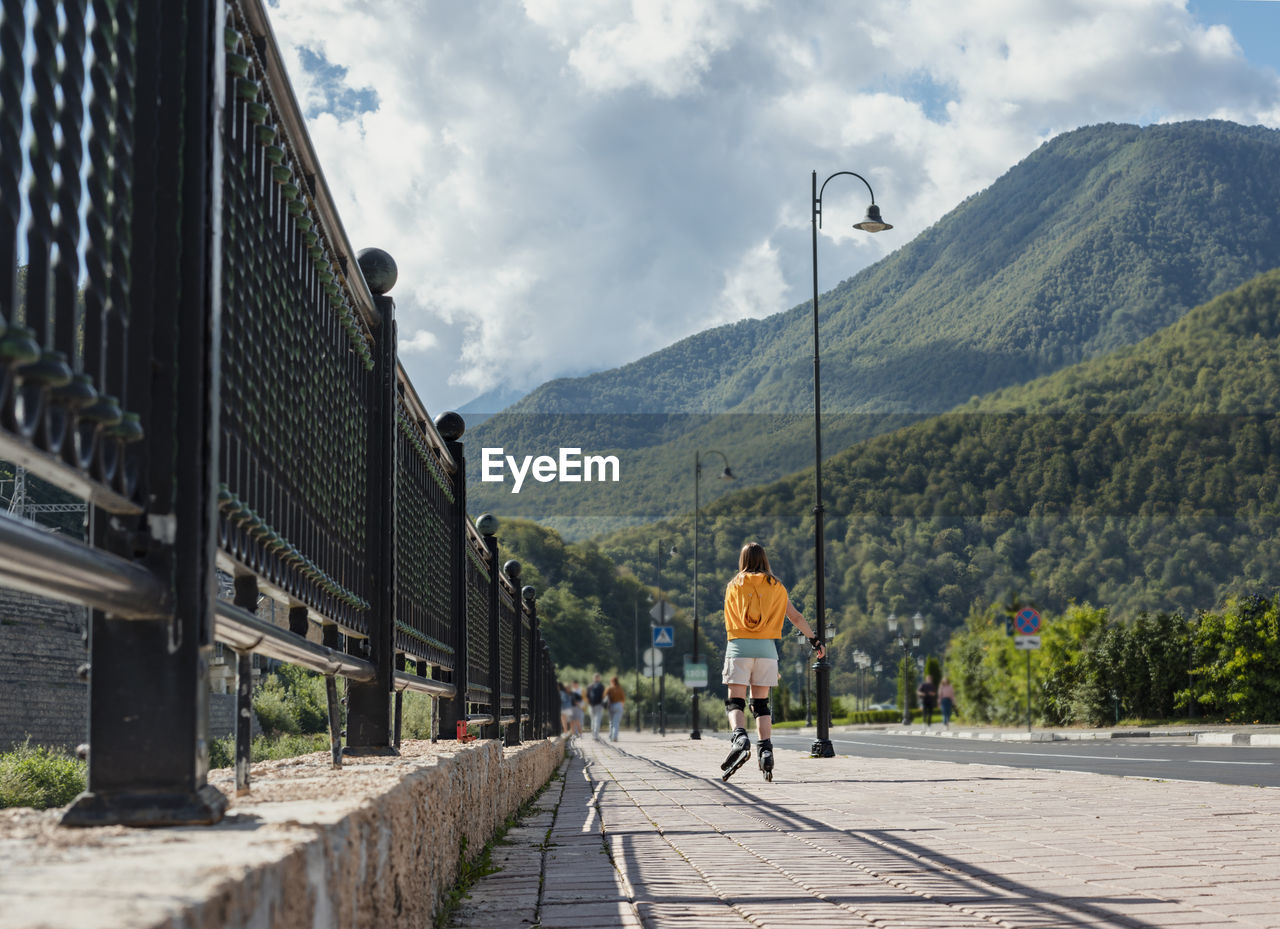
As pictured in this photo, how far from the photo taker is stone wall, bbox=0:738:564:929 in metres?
1.54

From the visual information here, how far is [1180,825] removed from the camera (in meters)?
7.14

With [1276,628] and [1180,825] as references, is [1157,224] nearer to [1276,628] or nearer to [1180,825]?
[1276,628]

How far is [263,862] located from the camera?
6.08ft

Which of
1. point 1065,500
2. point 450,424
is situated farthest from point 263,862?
point 1065,500

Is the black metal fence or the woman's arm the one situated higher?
the black metal fence

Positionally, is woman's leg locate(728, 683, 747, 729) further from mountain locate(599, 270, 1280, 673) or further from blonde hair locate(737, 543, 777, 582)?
mountain locate(599, 270, 1280, 673)

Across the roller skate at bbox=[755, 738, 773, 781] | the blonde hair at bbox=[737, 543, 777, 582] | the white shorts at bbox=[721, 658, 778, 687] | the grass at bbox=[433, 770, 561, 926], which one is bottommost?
the roller skate at bbox=[755, 738, 773, 781]

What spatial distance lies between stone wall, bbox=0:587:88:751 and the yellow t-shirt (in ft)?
55.5

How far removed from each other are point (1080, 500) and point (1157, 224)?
257 feet

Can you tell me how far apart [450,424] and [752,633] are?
3253 millimetres

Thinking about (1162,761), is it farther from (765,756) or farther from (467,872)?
(467,872)

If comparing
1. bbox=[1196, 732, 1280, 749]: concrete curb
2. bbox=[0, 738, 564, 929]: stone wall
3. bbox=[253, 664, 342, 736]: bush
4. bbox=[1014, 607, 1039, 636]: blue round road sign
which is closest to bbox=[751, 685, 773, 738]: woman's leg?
bbox=[0, 738, 564, 929]: stone wall

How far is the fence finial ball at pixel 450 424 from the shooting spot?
876 centimetres

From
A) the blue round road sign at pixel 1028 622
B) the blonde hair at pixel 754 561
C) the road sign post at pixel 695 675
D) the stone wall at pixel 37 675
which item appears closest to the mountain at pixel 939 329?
the road sign post at pixel 695 675
